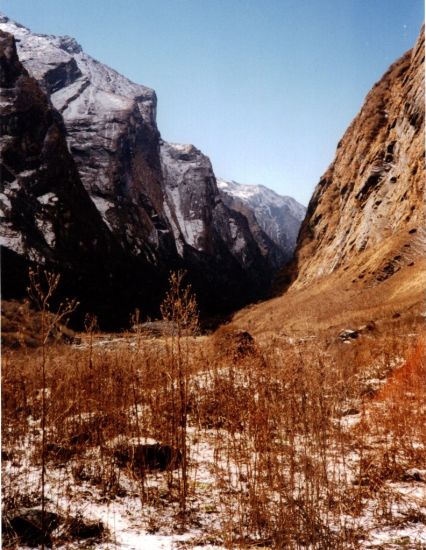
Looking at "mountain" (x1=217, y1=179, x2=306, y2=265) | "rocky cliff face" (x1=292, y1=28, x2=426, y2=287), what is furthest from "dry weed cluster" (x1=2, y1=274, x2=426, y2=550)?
"mountain" (x1=217, y1=179, x2=306, y2=265)

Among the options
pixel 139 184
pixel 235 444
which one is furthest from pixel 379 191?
pixel 139 184

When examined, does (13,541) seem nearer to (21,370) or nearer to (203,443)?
(203,443)

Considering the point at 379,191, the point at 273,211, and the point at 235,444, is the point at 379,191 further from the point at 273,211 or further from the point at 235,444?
the point at 273,211

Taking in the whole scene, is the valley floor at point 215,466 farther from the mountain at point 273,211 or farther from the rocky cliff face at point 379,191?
the mountain at point 273,211

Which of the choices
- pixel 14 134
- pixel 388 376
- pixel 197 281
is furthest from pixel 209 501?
pixel 197 281

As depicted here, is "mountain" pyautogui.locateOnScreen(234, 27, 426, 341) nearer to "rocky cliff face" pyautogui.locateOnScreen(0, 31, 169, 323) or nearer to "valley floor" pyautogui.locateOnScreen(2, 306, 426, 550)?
"valley floor" pyautogui.locateOnScreen(2, 306, 426, 550)

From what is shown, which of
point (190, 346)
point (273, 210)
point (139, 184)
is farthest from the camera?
point (273, 210)
